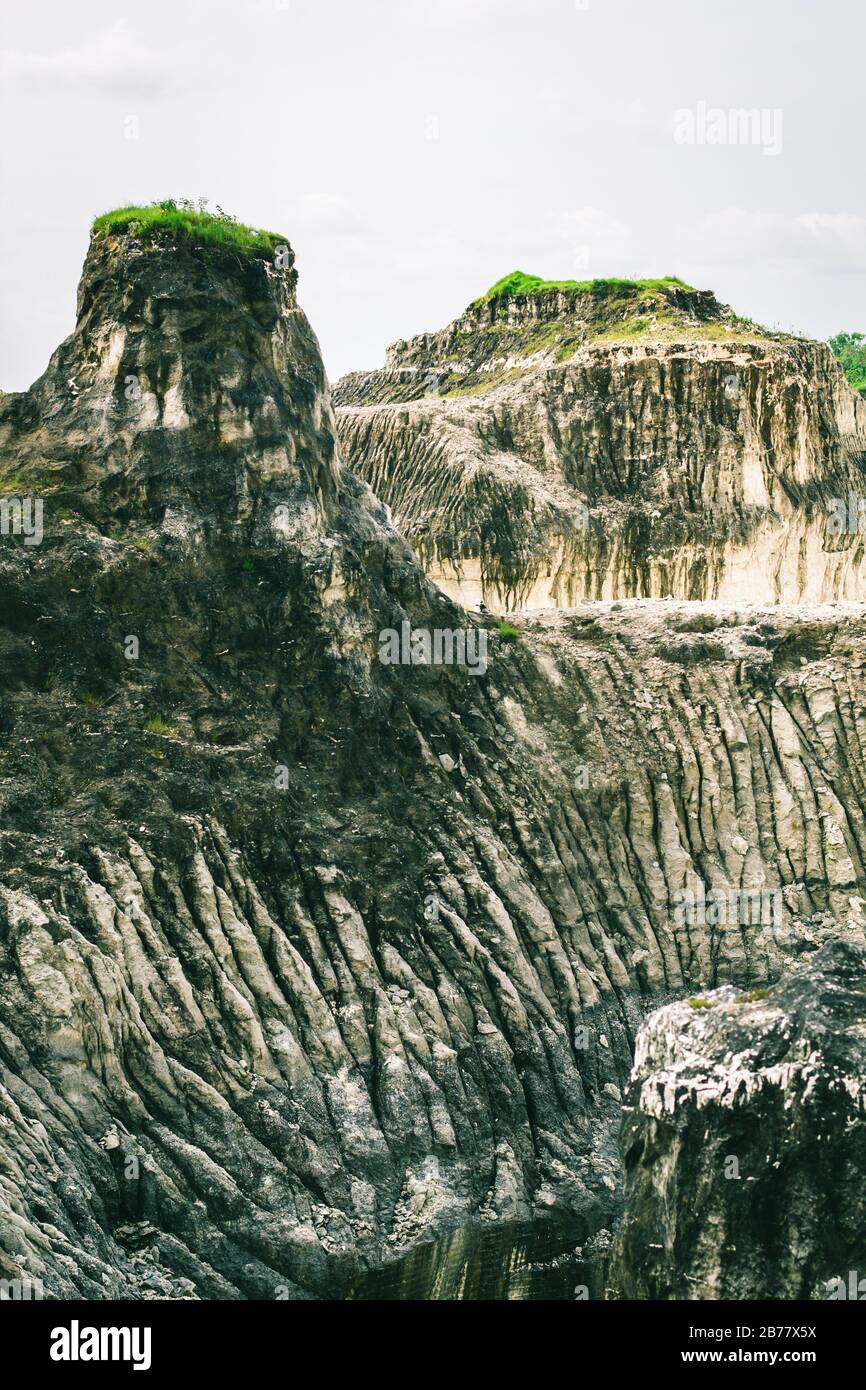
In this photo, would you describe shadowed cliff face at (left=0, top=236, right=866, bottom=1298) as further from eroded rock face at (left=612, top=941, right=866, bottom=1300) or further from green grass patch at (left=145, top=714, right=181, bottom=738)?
eroded rock face at (left=612, top=941, right=866, bottom=1300)

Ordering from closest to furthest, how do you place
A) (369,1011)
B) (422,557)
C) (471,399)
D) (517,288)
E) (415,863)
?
(369,1011) → (415,863) → (422,557) → (471,399) → (517,288)

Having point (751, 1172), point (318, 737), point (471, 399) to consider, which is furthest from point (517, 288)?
point (751, 1172)

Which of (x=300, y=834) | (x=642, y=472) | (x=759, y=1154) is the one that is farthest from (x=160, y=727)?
(x=642, y=472)

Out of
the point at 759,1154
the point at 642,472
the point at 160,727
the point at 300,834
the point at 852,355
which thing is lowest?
the point at 759,1154

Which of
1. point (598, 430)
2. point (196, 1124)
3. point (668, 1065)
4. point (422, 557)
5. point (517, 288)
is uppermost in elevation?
point (517, 288)

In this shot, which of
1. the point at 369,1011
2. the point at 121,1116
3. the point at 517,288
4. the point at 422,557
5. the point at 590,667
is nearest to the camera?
the point at 121,1116

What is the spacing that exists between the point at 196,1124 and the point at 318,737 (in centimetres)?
910

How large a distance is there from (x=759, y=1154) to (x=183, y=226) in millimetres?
22312

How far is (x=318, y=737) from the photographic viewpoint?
3512 cm

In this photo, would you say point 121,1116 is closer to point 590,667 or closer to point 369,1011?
point 369,1011

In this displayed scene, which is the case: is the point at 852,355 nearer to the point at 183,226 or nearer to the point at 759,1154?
the point at 183,226

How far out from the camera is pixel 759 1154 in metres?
21.9

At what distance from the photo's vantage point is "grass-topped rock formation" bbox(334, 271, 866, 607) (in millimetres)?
51750

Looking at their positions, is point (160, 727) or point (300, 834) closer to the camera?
point (160, 727)
